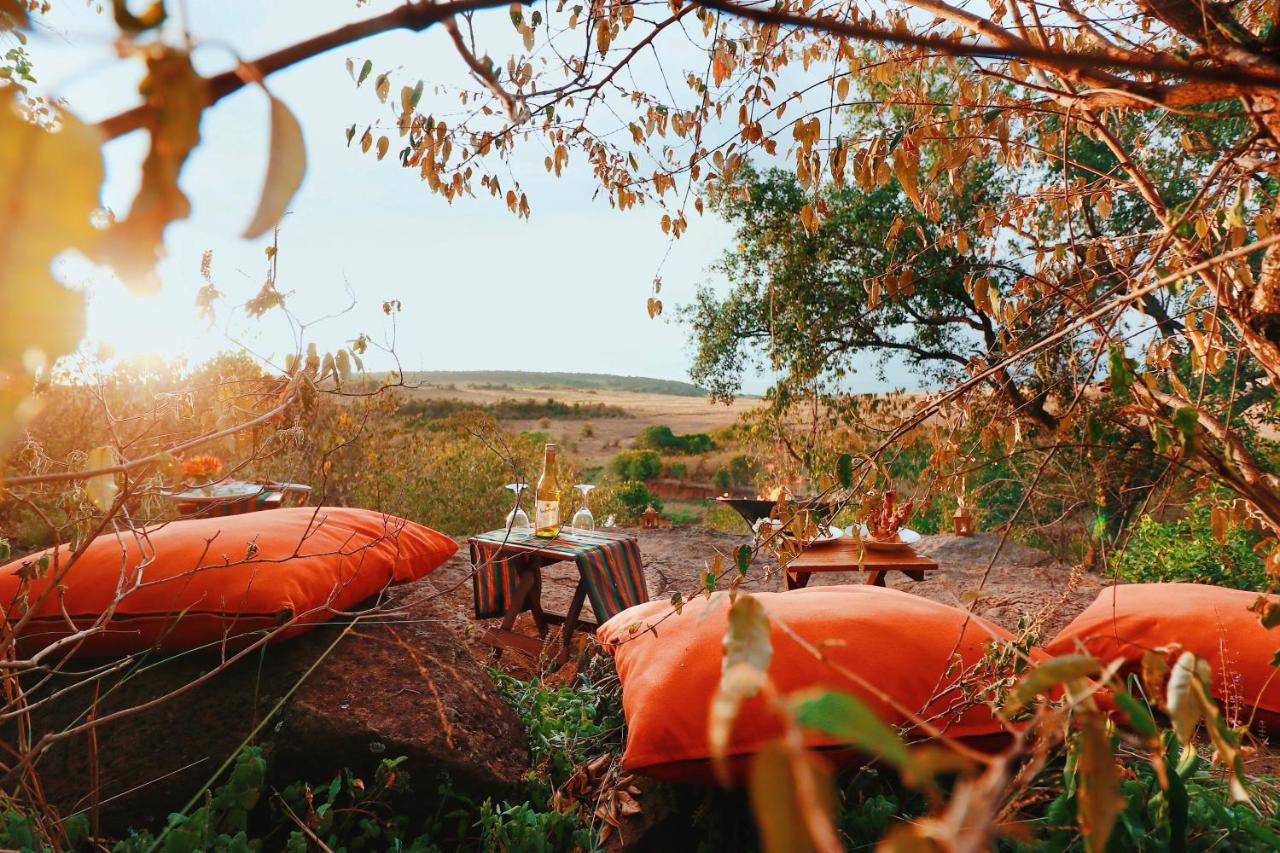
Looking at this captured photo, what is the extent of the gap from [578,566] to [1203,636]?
A: 224 centimetres

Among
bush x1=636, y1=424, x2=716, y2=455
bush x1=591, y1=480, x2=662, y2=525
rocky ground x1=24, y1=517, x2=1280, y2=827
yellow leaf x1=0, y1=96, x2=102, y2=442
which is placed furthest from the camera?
bush x1=636, y1=424, x2=716, y2=455

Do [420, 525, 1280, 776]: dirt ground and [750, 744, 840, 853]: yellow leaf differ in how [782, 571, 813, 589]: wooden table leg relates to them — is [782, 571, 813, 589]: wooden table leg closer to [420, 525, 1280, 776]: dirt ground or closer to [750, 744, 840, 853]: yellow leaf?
[420, 525, 1280, 776]: dirt ground

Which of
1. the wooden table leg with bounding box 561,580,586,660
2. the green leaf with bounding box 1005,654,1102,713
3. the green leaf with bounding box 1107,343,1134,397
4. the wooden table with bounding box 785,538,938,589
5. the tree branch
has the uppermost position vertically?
the tree branch

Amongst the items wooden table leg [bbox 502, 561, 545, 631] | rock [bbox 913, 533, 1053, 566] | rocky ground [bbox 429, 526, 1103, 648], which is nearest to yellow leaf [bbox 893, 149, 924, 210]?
rocky ground [bbox 429, 526, 1103, 648]

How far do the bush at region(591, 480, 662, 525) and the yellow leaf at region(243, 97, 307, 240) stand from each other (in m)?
7.70

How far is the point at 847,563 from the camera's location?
13.0 ft

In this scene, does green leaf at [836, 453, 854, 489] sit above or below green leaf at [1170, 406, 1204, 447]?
below

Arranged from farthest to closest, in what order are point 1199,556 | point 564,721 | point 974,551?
point 974,551 < point 1199,556 < point 564,721

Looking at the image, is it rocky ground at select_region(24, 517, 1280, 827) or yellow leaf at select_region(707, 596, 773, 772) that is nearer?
yellow leaf at select_region(707, 596, 773, 772)

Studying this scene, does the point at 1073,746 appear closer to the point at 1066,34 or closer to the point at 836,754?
the point at 836,754

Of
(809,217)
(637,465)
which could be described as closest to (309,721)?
(809,217)

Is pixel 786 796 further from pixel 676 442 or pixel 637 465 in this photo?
pixel 676 442

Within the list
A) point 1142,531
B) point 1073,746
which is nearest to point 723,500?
point 1142,531

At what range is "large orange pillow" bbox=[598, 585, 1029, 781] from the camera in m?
1.66
